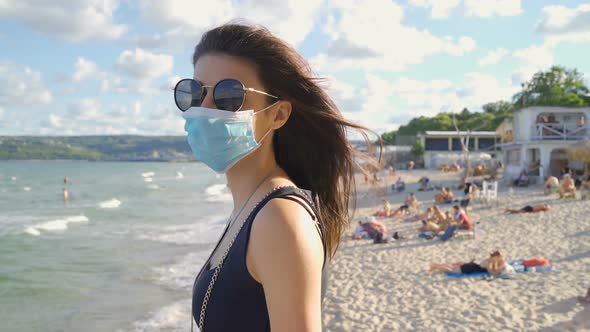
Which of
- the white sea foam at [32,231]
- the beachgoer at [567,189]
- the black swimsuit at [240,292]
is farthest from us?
the white sea foam at [32,231]

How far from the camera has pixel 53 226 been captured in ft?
76.1

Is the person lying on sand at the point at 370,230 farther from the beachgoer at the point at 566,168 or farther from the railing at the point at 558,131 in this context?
the railing at the point at 558,131

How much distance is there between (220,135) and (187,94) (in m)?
0.18

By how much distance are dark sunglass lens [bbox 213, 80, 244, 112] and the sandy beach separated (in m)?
2.57

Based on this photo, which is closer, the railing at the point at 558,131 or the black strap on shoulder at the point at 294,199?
the black strap on shoulder at the point at 294,199

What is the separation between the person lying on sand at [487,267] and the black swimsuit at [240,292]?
30.6 feet

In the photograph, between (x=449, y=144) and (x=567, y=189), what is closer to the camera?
(x=567, y=189)

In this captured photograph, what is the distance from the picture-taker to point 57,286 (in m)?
12.2

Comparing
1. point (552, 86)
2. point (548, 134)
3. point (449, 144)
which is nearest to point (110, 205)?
point (548, 134)

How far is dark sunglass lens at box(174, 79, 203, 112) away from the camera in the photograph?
5.32 feet

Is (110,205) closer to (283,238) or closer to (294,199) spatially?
(294,199)

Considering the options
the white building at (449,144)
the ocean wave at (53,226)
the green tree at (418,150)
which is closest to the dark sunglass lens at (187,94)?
the ocean wave at (53,226)

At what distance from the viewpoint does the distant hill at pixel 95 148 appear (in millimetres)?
169750

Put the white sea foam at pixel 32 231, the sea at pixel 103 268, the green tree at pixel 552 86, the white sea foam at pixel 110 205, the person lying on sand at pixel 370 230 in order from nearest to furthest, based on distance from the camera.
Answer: the sea at pixel 103 268, the person lying on sand at pixel 370 230, the white sea foam at pixel 32 231, the white sea foam at pixel 110 205, the green tree at pixel 552 86
